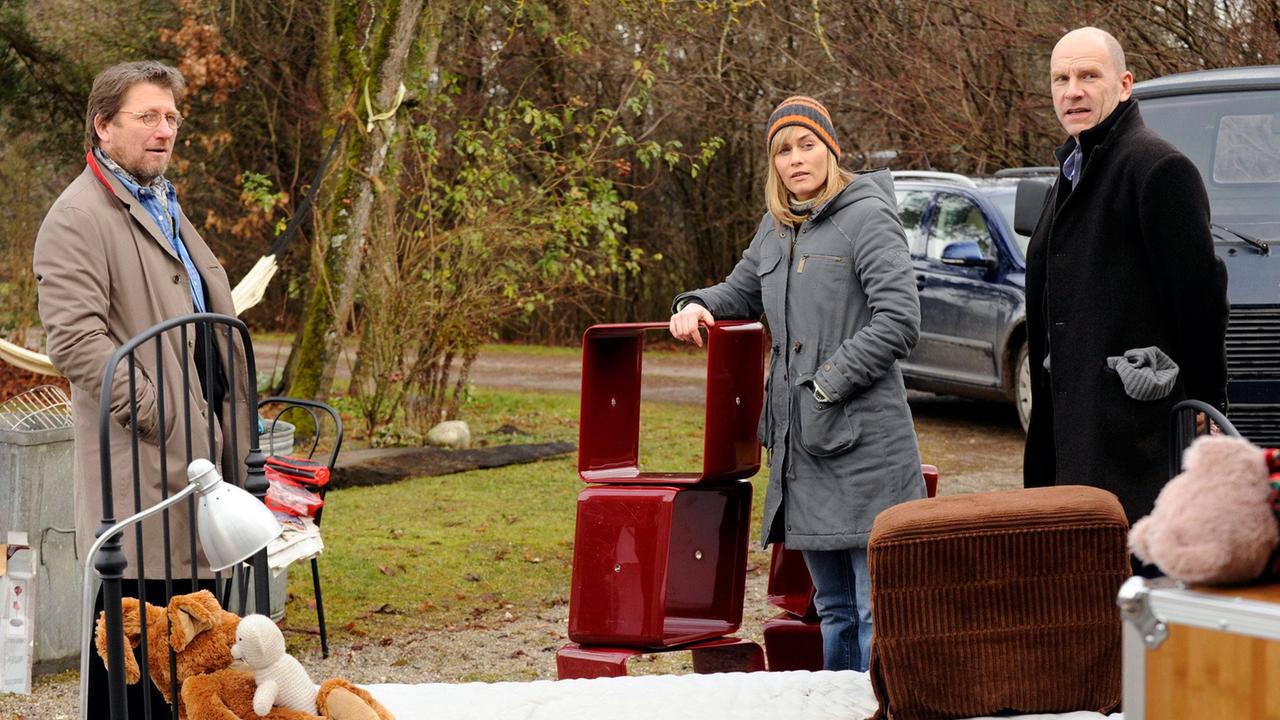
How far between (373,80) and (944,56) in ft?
19.7

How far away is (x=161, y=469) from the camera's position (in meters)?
3.63

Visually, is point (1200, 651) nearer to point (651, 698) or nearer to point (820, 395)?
point (820, 395)

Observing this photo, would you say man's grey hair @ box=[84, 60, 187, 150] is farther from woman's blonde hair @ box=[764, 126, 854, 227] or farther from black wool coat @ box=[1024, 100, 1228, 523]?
black wool coat @ box=[1024, 100, 1228, 523]

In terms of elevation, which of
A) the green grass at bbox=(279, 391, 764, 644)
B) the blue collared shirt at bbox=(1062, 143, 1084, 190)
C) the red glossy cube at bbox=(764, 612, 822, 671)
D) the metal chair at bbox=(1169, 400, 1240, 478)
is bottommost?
the green grass at bbox=(279, 391, 764, 644)

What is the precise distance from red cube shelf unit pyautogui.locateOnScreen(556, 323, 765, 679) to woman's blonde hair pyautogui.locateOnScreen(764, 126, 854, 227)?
0.41m

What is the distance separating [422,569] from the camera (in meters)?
6.86

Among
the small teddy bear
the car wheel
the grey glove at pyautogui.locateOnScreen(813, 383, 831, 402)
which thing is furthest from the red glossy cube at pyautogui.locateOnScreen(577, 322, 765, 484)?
the car wheel

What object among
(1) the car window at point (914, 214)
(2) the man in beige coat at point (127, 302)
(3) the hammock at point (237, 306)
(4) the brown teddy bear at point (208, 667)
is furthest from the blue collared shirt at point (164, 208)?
(1) the car window at point (914, 214)

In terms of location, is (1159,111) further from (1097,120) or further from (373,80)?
(373,80)

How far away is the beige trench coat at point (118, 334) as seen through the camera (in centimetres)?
352

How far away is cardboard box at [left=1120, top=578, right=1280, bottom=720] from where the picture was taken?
2152 millimetres

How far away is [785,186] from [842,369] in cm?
64

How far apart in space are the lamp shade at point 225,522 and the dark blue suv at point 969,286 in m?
7.24

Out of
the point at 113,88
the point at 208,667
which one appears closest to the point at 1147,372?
the point at 208,667
